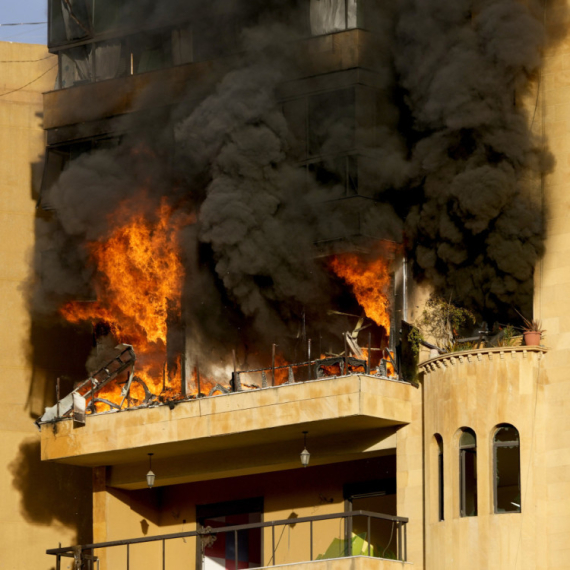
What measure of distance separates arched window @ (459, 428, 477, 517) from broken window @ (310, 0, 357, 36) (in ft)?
34.5

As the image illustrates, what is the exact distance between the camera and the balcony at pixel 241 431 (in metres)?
36.6

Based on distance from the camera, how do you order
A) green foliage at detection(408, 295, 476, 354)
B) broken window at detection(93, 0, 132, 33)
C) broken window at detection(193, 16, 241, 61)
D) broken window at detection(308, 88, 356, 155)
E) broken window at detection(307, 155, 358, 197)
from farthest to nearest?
broken window at detection(93, 0, 132, 33)
broken window at detection(193, 16, 241, 61)
broken window at detection(308, 88, 356, 155)
broken window at detection(307, 155, 358, 197)
green foliage at detection(408, 295, 476, 354)

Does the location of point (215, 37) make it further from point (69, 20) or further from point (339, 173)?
point (339, 173)

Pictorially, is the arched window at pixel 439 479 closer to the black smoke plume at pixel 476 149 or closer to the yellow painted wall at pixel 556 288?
the yellow painted wall at pixel 556 288

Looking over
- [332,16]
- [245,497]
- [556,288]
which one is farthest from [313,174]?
[245,497]

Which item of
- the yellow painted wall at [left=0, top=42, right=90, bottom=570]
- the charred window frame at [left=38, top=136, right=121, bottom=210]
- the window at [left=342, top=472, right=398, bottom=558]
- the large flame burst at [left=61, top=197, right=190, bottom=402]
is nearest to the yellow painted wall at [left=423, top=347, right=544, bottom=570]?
the window at [left=342, top=472, right=398, bottom=558]

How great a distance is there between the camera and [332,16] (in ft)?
131

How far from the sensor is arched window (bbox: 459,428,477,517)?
35.1m

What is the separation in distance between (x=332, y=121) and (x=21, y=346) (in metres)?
13.1

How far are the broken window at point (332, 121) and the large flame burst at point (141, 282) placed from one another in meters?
4.29

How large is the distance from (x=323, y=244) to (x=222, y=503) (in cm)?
772

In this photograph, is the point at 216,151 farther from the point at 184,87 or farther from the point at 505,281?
the point at 505,281

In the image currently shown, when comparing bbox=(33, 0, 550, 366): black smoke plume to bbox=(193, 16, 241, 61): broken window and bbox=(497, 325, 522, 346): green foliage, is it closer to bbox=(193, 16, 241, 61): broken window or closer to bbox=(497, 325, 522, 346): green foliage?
bbox=(193, 16, 241, 61): broken window

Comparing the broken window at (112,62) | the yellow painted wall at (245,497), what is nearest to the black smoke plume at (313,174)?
the broken window at (112,62)
